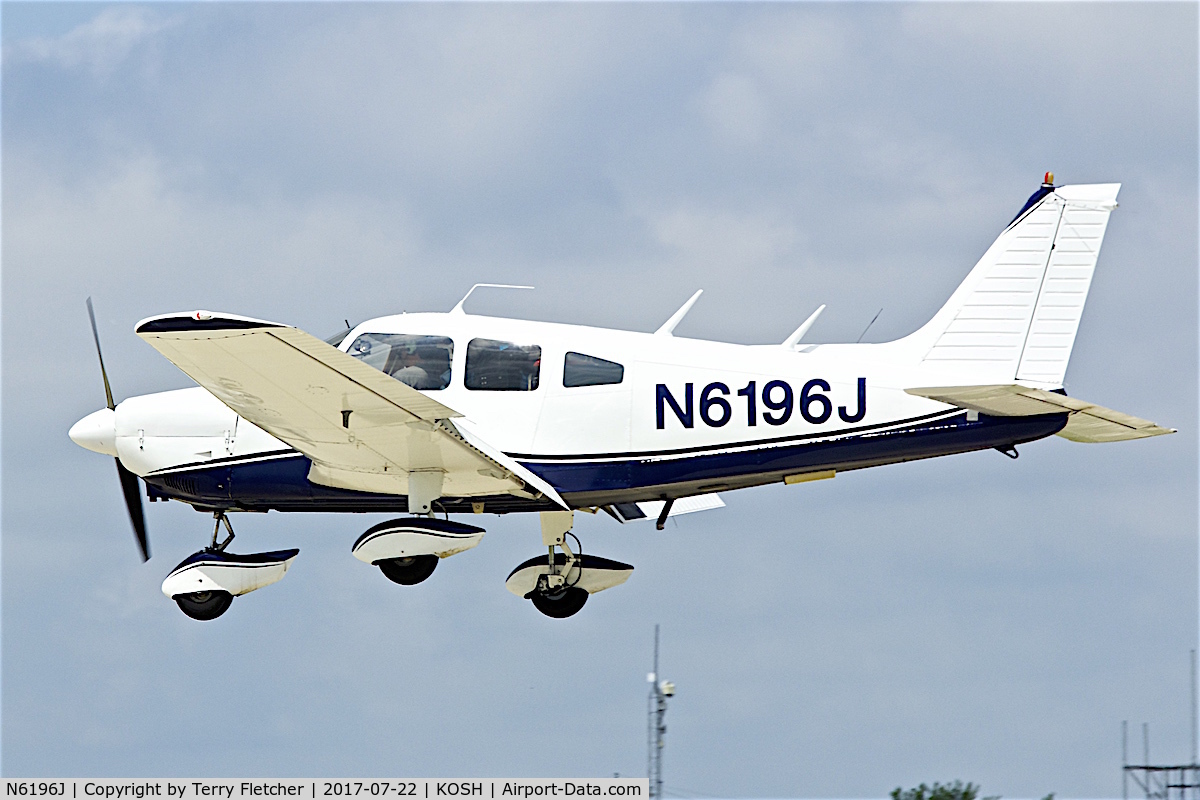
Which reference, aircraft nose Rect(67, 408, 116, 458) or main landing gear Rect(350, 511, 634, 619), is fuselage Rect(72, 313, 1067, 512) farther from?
aircraft nose Rect(67, 408, 116, 458)

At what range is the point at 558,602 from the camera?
1684cm

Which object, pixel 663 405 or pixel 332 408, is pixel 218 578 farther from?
pixel 663 405

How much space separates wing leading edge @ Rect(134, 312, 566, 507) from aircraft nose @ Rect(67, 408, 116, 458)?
2.05 m

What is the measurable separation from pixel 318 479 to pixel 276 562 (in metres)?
0.88

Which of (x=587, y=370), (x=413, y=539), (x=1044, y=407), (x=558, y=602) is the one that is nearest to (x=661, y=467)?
(x=587, y=370)

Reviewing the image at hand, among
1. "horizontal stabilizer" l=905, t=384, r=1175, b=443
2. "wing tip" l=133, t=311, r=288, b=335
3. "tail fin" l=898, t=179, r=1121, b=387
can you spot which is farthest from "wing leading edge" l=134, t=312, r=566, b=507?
"tail fin" l=898, t=179, r=1121, b=387

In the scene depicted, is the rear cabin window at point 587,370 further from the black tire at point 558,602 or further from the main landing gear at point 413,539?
the black tire at point 558,602

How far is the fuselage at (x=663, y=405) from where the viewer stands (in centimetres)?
1457

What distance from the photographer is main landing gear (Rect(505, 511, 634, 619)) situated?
55.1ft

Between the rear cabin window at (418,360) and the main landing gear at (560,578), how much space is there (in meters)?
2.47

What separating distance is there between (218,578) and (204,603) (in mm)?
323

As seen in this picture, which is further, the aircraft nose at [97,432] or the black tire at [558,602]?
the black tire at [558,602]

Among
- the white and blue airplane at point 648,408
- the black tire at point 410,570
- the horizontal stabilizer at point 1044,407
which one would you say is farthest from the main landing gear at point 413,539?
the horizontal stabilizer at point 1044,407
